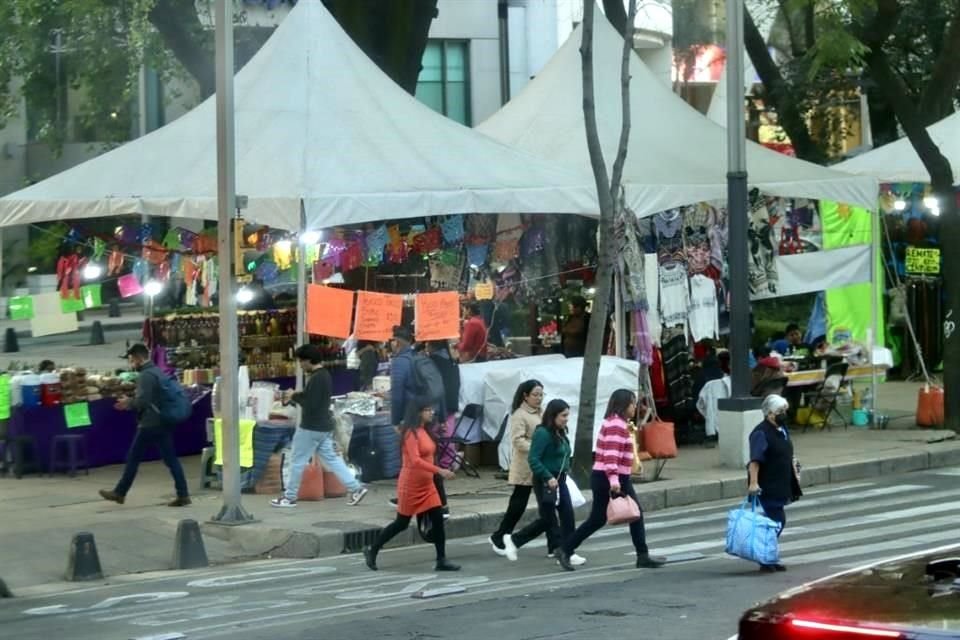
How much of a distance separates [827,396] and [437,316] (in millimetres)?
7220

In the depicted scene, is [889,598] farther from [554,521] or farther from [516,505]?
[516,505]

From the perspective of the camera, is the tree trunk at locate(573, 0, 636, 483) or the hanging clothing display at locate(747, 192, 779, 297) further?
the hanging clothing display at locate(747, 192, 779, 297)

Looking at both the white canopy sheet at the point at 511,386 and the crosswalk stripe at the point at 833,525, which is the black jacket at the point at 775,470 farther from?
the white canopy sheet at the point at 511,386

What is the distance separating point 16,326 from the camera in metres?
40.6

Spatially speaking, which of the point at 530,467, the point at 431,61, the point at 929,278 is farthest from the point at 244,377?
the point at 431,61

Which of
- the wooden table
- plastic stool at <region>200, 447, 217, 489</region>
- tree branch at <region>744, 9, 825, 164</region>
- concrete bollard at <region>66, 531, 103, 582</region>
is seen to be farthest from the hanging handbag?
tree branch at <region>744, 9, 825, 164</region>

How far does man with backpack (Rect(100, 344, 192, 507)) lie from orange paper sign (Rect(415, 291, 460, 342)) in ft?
9.25

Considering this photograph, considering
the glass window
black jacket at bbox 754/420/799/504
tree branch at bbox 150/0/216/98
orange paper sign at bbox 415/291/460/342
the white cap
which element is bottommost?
black jacket at bbox 754/420/799/504

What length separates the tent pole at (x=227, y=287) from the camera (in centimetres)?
1461

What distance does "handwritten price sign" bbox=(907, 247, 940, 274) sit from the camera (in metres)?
26.4

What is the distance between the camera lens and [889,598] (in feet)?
15.2

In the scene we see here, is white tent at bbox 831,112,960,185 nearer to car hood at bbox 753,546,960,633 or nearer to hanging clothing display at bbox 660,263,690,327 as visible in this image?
hanging clothing display at bbox 660,263,690,327

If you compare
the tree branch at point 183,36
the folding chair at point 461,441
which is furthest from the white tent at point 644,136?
the tree branch at point 183,36

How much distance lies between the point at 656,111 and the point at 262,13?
2537 centimetres
